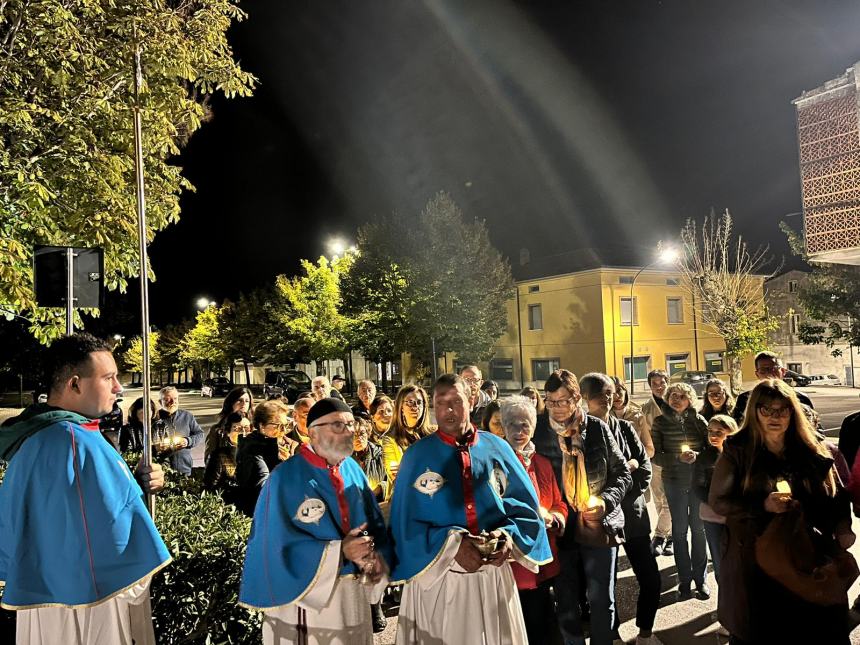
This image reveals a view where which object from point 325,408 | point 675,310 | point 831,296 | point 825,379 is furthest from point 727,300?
point 325,408

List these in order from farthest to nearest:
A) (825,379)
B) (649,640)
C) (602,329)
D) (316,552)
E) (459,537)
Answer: (825,379) < (602,329) < (649,640) < (459,537) < (316,552)

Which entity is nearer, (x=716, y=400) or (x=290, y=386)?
(x=716, y=400)

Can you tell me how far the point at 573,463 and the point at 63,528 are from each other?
2.97m

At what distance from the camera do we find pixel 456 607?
3148 mm

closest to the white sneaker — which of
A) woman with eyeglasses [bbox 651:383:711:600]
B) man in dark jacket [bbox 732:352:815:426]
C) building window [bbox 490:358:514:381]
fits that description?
woman with eyeglasses [bbox 651:383:711:600]

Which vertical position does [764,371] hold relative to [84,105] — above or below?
below

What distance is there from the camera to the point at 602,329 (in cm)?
3641

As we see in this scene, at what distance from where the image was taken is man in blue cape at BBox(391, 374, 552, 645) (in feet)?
10.2

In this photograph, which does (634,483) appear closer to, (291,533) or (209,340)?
(291,533)

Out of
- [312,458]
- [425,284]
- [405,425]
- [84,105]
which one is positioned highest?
[425,284]

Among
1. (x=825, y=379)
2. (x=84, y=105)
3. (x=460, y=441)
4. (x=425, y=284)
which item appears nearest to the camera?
(x=460, y=441)

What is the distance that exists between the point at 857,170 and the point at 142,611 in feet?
36.5

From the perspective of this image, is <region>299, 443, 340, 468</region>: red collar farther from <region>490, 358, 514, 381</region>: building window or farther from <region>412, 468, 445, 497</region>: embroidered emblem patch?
<region>490, 358, 514, 381</region>: building window

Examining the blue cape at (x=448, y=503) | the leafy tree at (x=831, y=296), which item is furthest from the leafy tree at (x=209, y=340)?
the blue cape at (x=448, y=503)
